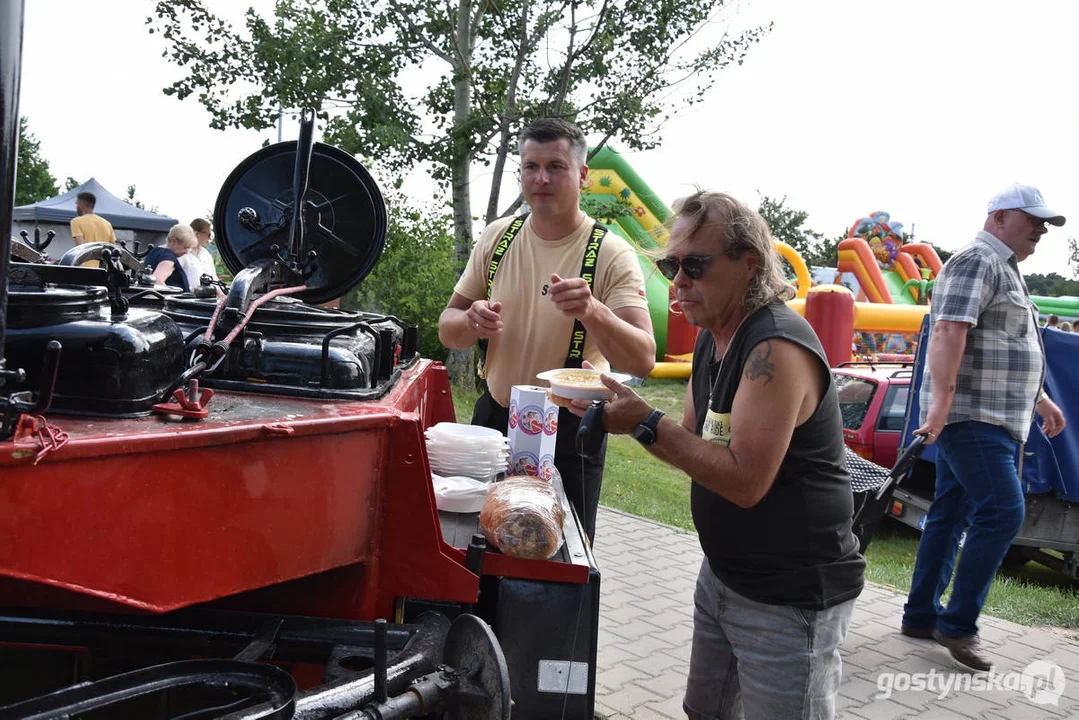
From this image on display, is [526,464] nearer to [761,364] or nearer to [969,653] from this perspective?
[761,364]

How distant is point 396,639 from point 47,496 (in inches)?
37.3

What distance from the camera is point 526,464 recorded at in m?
3.20

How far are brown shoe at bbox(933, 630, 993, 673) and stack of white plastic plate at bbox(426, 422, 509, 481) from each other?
9.36 ft

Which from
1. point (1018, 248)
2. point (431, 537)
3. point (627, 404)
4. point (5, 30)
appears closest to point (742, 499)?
point (627, 404)

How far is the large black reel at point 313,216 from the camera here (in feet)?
10.9

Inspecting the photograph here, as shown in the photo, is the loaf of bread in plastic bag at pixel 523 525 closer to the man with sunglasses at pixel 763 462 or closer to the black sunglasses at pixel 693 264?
the man with sunglasses at pixel 763 462

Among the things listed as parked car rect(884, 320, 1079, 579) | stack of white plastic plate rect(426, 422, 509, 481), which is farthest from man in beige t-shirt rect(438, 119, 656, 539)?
parked car rect(884, 320, 1079, 579)

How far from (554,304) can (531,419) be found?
1.64 ft

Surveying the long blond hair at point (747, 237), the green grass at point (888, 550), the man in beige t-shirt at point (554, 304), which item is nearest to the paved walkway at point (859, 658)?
the green grass at point (888, 550)

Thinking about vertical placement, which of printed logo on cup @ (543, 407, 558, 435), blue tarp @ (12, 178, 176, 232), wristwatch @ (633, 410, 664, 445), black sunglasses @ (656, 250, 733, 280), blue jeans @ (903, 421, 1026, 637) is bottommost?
blue jeans @ (903, 421, 1026, 637)

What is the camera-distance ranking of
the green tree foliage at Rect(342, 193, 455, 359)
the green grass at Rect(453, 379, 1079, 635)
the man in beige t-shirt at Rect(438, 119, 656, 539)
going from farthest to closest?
1. the green tree foliage at Rect(342, 193, 455, 359)
2. the green grass at Rect(453, 379, 1079, 635)
3. the man in beige t-shirt at Rect(438, 119, 656, 539)

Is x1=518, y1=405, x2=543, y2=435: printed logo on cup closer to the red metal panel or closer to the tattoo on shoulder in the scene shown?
the red metal panel

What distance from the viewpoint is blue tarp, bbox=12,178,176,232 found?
69.1ft

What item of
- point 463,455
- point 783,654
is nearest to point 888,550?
point 463,455
